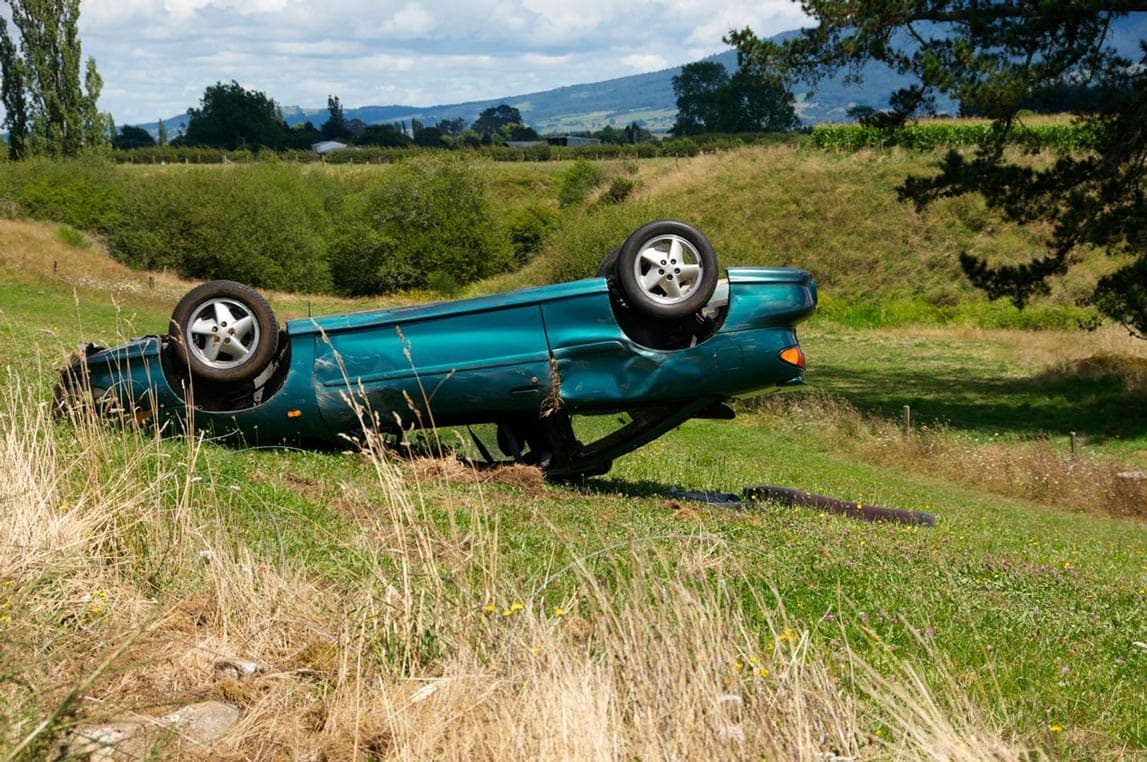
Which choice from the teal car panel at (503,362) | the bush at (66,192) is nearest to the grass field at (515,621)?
the teal car panel at (503,362)

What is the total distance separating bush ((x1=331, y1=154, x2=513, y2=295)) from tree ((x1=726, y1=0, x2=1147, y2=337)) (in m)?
45.6

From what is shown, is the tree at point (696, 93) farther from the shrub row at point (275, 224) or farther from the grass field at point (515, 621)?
the grass field at point (515, 621)

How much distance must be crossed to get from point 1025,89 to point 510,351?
18387 millimetres

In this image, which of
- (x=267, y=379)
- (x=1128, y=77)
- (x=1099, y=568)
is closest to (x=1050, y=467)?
(x=1099, y=568)

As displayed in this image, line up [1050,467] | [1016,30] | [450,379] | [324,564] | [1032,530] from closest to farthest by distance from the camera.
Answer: [324,564]
[450,379]
[1032,530]
[1050,467]
[1016,30]

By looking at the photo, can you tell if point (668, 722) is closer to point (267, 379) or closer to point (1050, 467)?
point (267, 379)

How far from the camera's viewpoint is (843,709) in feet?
15.5

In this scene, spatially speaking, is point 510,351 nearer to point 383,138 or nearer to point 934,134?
point 934,134

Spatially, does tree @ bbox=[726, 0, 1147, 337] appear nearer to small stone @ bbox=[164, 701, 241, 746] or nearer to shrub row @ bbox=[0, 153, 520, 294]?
small stone @ bbox=[164, 701, 241, 746]

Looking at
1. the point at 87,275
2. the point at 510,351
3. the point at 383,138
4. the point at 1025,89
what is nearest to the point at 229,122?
the point at 383,138

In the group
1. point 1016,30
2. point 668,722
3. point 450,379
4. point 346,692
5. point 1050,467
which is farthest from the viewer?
point 1016,30

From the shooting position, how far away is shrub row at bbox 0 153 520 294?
68562 mm

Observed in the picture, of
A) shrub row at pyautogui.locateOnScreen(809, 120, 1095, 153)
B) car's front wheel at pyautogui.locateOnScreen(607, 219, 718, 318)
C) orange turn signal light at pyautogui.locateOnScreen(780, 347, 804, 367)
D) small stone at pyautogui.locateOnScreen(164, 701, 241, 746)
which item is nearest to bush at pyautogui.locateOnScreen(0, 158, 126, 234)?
shrub row at pyautogui.locateOnScreen(809, 120, 1095, 153)

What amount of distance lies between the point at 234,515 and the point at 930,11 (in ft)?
79.2
